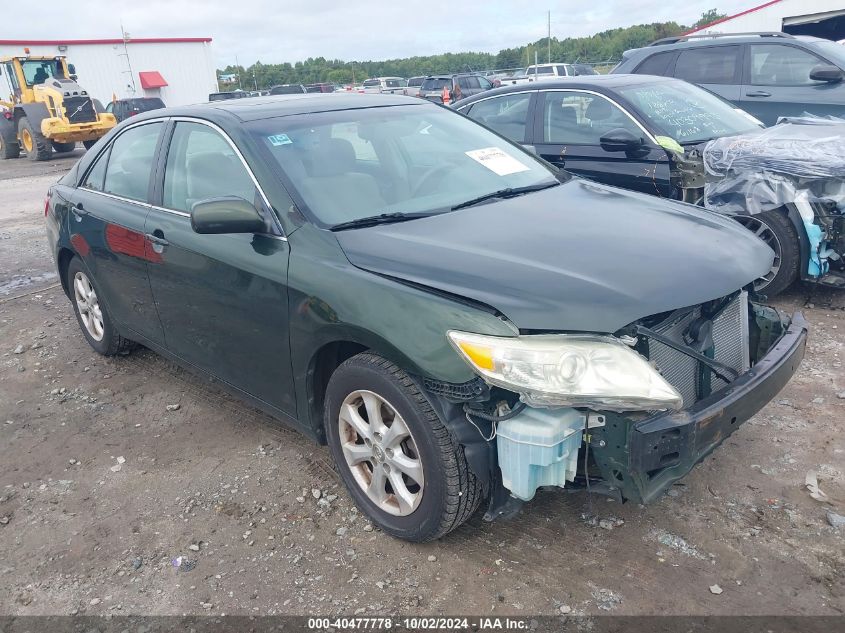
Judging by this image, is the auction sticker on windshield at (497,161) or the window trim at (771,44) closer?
the auction sticker on windshield at (497,161)

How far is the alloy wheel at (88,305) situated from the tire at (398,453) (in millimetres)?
2600

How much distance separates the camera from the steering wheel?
3329 millimetres

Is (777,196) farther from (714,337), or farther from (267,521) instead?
(267,521)

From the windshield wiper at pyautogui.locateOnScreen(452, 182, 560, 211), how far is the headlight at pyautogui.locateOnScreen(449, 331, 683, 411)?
1.07m

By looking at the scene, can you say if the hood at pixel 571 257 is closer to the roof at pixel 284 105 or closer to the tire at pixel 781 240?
the roof at pixel 284 105

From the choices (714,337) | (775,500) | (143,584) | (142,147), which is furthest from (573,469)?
(142,147)

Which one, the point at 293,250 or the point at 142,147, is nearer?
the point at 293,250

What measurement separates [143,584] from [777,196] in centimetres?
453

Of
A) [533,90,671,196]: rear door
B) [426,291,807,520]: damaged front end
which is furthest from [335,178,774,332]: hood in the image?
[533,90,671,196]: rear door

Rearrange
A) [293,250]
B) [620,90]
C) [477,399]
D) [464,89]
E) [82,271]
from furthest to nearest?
[464,89] < [620,90] < [82,271] < [293,250] < [477,399]

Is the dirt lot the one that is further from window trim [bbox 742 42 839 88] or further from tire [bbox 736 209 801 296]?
window trim [bbox 742 42 839 88]

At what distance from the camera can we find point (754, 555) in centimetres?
267

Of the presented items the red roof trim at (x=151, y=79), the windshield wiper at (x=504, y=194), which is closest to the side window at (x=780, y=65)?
the windshield wiper at (x=504, y=194)

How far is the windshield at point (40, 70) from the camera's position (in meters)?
20.0
